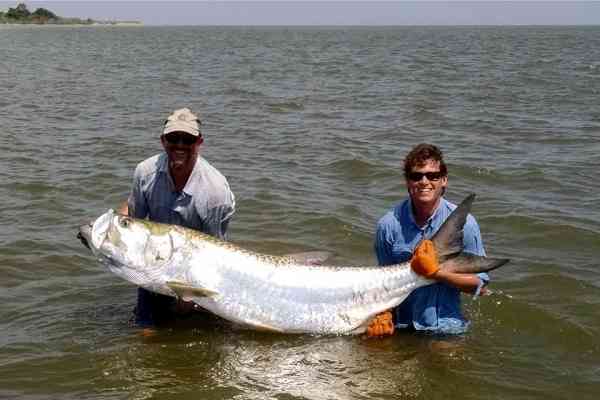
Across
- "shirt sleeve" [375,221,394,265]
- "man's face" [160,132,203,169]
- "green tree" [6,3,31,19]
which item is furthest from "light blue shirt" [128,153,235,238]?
"green tree" [6,3,31,19]

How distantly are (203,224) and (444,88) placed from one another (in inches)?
760

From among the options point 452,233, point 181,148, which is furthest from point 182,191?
point 452,233

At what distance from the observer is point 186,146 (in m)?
5.61

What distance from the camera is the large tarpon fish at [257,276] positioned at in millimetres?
5270

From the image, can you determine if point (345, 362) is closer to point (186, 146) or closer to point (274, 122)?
point (186, 146)

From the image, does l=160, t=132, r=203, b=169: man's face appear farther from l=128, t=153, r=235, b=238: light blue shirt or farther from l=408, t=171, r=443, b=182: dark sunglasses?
l=408, t=171, r=443, b=182: dark sunglasses

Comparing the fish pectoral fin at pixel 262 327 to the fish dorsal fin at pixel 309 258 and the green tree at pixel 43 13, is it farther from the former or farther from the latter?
the green tree at pixel 43 13

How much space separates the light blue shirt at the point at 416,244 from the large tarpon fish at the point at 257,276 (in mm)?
233

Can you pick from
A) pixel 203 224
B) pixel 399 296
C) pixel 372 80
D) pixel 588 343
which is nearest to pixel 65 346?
pixel 203 224

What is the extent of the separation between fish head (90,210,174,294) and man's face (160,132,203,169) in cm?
57

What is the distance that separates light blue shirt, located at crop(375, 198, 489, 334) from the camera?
5.49m

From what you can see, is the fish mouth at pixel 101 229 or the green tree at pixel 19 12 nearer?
the fish mouth at pixel 101 229

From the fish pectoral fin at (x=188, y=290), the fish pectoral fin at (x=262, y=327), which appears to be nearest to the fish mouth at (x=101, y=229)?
the fish pectoral fin at (x=188, y=290)

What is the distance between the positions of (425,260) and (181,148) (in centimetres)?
199
